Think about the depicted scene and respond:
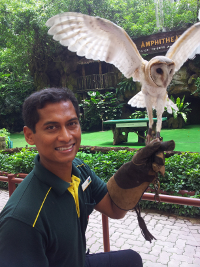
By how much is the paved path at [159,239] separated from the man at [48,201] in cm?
157

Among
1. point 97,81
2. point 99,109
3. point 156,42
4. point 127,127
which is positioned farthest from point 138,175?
point 97,81

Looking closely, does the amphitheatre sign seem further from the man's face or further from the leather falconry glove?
the man's face

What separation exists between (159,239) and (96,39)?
2196 mm

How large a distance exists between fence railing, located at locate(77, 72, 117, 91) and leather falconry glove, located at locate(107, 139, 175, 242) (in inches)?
479

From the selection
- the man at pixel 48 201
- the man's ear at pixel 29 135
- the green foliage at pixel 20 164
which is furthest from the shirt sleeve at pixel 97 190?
Answer: the green foliage at pixel 20 164

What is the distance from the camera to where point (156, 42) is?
33.4ft

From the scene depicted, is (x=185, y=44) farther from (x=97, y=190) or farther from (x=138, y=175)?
(x=97, y=190)

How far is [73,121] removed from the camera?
846 mm

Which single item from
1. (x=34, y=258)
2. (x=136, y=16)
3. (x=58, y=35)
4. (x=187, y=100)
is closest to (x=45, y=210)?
(x=34, y=258)

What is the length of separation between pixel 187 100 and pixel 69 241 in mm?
12682

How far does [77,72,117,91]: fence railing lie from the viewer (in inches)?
506

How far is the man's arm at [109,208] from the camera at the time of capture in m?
1.13

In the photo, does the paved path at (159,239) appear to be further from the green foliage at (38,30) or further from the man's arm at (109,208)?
the green foliage at (38,30)

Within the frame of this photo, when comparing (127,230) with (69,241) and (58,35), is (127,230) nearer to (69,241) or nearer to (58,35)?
(69,241)
